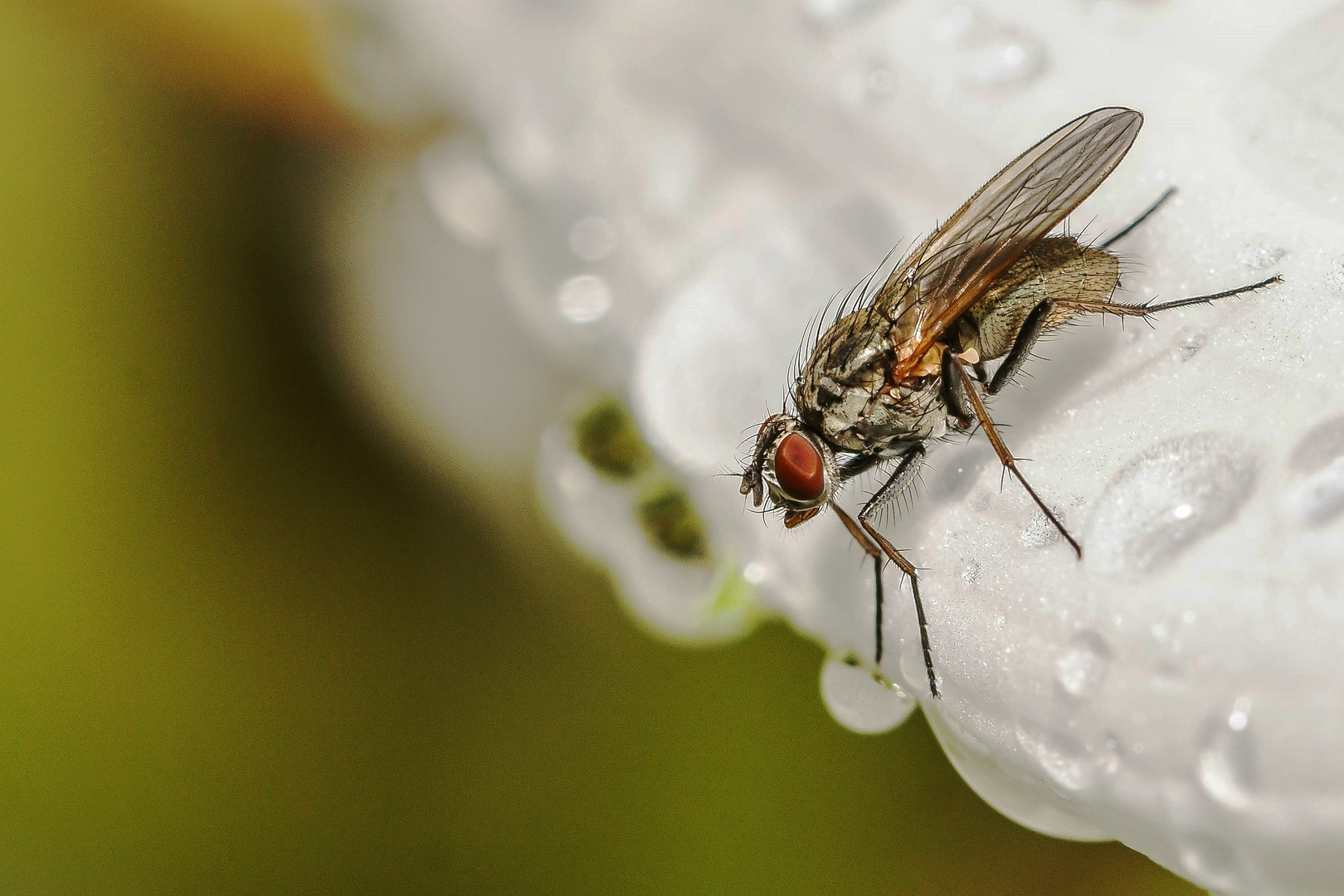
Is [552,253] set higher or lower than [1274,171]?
higher

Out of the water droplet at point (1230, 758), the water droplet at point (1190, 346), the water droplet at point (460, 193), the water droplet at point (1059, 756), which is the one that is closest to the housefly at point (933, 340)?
the water droplet at point (1190, 346)

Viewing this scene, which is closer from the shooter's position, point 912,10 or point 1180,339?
point 1180,339

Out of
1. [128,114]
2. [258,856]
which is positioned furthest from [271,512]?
[128,114]

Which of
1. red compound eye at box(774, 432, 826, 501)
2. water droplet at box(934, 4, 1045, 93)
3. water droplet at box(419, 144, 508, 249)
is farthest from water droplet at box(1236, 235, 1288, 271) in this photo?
water droplet at box(419, 144, 508, 249)

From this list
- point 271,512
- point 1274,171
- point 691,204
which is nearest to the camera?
point 1274,171

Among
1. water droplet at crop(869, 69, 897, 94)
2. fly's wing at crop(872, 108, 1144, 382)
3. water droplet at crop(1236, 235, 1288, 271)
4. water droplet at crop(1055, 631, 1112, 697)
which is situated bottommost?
water droplet at crop(1055, 631, 1112, 697)

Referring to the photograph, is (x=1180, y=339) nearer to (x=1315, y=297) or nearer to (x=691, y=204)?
(x=1315, y=297)

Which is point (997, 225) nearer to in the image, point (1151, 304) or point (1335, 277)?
point (1151, 304)

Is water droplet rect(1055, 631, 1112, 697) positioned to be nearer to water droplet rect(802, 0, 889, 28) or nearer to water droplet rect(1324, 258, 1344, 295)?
water droplet rect(1324, 258, 1344, 295)
